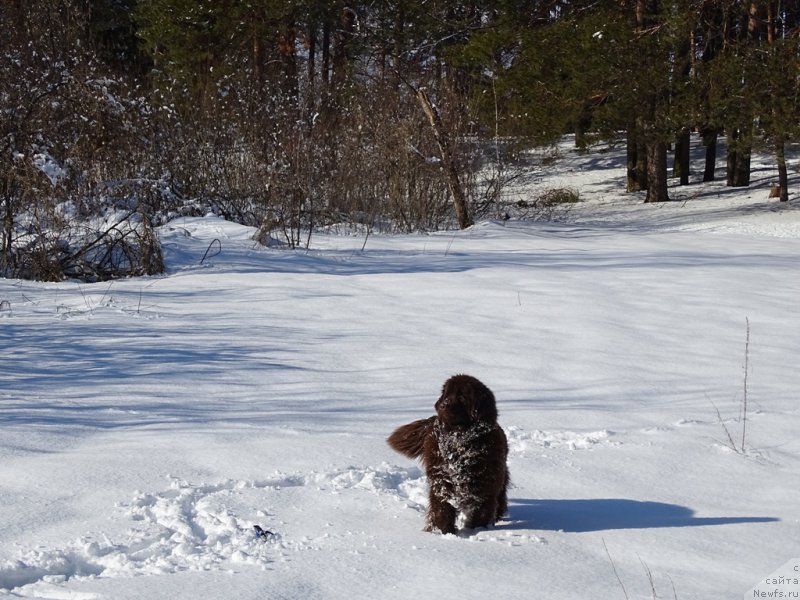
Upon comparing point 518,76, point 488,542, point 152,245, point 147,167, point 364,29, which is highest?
point 364,29

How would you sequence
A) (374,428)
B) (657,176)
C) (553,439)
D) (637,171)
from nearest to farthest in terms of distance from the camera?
(553,439) → (374,428) → (657,176) → (637,171)

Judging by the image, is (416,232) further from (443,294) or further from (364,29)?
(364,29)

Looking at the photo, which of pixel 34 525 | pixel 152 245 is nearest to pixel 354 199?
pixel 152 245

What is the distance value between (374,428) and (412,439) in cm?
93

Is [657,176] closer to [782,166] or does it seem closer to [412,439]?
[782,166]

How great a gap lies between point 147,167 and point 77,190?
2412 mm

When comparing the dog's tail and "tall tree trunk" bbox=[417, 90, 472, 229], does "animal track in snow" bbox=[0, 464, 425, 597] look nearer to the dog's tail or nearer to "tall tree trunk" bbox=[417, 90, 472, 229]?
the dog's tail

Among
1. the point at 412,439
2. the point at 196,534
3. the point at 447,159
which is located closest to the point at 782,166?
the point at 447,159

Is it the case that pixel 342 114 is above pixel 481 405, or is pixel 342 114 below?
above

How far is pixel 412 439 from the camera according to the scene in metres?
3.19

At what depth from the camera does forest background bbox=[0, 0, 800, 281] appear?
9203 millimetres

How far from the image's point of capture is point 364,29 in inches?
916

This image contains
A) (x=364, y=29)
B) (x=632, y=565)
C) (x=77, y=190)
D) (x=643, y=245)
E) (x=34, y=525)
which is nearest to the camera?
(x=632, y=565)

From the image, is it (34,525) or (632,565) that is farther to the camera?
(34,525)
